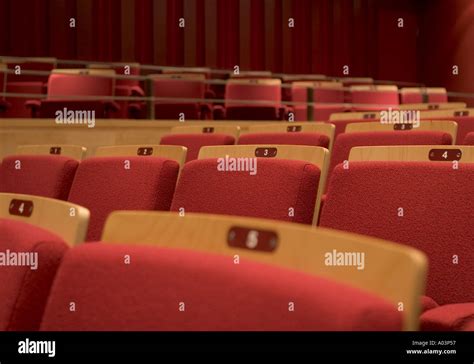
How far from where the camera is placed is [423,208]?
0.75 m

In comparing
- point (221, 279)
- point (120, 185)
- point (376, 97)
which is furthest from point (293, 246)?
point (376, 97)

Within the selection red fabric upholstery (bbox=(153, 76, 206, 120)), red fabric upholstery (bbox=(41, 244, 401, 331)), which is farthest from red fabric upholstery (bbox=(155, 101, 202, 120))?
red fabric upholstery (bbox=(41, 244, 401, 331))

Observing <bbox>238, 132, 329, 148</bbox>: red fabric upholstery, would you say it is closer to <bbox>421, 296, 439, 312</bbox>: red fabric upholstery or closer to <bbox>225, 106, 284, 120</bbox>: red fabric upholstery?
<bbox>421, 296, 439, 312</bbox>: red fabric upholstery

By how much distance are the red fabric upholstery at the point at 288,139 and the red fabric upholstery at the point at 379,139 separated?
0.03 meters

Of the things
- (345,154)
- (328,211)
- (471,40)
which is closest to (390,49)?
(471,40)

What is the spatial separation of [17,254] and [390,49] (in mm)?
5600

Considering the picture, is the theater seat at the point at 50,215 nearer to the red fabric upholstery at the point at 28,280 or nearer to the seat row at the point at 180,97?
the red fabric upholstery at the point at 28,280

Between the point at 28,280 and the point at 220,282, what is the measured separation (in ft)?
0.57

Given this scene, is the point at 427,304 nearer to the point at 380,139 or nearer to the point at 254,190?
the point at 254,190

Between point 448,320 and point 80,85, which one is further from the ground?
point 80,85

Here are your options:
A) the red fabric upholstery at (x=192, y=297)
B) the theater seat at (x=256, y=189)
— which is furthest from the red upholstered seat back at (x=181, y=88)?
the red fabric upholstery at (x=192, y=297)

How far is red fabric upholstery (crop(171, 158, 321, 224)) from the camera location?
79cm

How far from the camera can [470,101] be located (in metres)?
5.20

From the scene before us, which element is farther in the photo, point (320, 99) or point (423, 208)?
point (320, 99)
